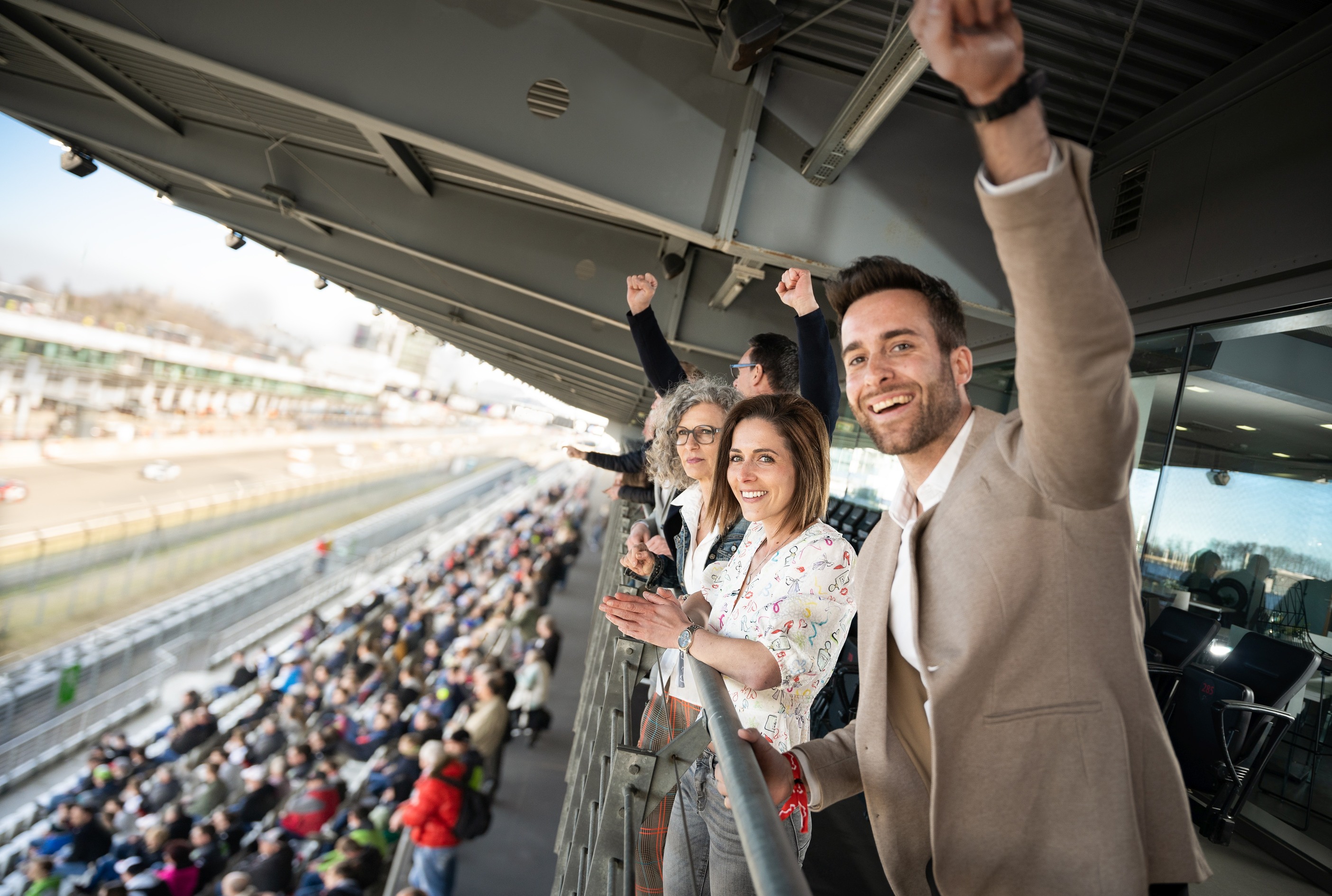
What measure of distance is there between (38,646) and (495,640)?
22966 millimetres

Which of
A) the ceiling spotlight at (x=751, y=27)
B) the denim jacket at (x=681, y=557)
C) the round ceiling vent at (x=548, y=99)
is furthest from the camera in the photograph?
the round ceiling vent at (x=548, y=99)

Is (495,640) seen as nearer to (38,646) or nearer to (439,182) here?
(439,182)

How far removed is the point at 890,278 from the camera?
1107 mm

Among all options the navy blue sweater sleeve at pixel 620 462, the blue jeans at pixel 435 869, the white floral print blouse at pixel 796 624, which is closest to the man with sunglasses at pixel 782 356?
the white floral print blouse at pixel 796 624

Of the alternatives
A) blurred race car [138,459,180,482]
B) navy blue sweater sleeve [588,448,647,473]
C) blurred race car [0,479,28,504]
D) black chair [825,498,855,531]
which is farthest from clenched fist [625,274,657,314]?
blurred race car [138,459,180,482]

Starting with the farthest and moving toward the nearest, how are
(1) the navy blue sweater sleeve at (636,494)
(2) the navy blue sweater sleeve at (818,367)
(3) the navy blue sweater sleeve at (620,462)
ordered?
1. (1) the navy blue sweater sleeve at (636,494)
2. (3) the navy blue sweater sleeve at (620,462)
3. (2) the navy blue sweater sleeve at (818,367)

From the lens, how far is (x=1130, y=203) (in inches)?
140

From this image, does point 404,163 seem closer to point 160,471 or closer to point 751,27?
point 751,27

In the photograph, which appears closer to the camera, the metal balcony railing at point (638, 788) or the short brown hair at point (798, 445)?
the metal balcony railing at point (638, 788)

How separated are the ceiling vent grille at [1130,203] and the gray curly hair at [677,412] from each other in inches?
99.3

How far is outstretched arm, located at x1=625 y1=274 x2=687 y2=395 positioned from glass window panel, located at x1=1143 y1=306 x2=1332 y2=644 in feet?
8.15

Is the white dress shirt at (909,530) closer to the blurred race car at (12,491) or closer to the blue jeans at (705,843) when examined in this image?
the blue jeans at (705,843)

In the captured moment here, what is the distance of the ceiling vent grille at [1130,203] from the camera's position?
3463mm

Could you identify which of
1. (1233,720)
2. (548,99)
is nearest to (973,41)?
(548,99)
